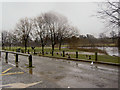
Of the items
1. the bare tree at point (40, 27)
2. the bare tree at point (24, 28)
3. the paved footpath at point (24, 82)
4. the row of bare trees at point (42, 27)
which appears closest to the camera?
the paved footpath at point (24, 82)

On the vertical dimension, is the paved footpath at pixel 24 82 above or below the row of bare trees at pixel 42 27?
below

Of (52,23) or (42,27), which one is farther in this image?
(52,23)

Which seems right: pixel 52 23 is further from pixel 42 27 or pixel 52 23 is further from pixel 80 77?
pixel 80 77

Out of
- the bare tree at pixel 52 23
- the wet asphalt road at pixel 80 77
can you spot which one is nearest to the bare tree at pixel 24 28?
the bare tree at pixel 52 23

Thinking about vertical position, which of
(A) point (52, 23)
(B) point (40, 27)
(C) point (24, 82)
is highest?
(A) point (52, 23)

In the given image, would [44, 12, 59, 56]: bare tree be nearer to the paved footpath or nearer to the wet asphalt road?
the wet asphalt road

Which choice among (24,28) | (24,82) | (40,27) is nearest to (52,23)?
(40,27)

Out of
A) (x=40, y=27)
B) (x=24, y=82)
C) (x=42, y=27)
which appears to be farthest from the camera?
(x=42, y=27)

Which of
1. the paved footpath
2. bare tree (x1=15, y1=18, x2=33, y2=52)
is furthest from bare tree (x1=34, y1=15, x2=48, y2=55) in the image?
the paved footpath

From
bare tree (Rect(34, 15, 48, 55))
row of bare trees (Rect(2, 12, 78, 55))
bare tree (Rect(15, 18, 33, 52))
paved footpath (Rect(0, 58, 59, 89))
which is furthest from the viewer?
bare tree (Rect(15, 18, 33, 52))

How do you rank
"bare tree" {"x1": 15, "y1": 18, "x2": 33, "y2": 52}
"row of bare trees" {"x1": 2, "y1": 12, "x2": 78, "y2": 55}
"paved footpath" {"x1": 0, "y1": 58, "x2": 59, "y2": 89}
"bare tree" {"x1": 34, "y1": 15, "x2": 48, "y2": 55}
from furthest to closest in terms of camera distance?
"bare tree" {"x1": 15, "y1": 18, "x2": 33, "y2": 52} < "row of bare trees" {"x1": 2, "y1": 12, "x2": 78, "y2": 55} < "bare tree" {"x1": 34, "y1": 15, "x2": 48, "y2": 55} < "paved footpath" {"x1": 0, "y1": 58, "x2": 59, "y2": 89}

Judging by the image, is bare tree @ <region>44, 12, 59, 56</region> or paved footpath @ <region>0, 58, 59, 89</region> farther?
bare tree @ <region>44, 12, 59, 56</region>

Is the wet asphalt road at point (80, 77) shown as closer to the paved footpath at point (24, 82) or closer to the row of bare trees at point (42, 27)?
the paved footpath at point (24, 82)

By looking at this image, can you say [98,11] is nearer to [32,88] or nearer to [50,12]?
[32,88]
